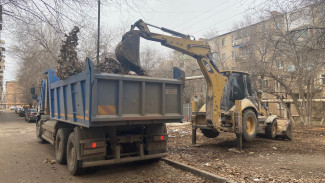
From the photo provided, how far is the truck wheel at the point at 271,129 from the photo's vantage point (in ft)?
33.4

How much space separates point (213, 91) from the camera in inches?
324

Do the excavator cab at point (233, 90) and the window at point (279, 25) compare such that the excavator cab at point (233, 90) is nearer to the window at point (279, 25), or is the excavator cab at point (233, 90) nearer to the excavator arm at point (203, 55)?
the excavator arm at point (203, 55)

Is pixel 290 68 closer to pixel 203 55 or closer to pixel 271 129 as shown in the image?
pixel 271 129

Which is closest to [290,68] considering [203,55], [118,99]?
[203,55]

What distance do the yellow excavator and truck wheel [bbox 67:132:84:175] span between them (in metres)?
2.35

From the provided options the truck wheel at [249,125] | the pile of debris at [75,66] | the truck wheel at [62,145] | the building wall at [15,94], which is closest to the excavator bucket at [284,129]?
the truck wheel at [249,125]

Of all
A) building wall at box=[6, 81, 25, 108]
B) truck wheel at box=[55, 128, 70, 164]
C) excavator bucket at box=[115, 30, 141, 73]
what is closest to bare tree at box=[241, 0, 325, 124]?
excavator bucket at box=[115, 30, 141, 73]

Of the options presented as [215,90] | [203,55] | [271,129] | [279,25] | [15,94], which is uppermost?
[279,25]

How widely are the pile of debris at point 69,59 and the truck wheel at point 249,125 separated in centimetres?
548

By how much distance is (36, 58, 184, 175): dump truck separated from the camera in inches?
199

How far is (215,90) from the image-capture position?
8.27m

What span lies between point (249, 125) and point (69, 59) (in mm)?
6384

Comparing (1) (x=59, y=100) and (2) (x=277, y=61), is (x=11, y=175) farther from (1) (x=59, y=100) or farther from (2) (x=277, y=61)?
(2) (x=277, y=61)

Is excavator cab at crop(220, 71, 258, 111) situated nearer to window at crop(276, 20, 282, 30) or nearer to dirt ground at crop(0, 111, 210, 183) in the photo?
dirt ground at crop(0, 111, 210, 183)
